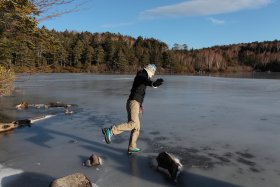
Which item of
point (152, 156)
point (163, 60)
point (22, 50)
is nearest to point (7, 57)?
point (22, 50)

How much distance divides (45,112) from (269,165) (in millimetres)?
8393

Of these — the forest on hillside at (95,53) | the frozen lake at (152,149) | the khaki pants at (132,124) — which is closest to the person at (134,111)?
the khaki pants at (132,124)

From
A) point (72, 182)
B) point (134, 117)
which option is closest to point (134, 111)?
point (134, 117)

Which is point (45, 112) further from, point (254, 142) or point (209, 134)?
point (254, 142)

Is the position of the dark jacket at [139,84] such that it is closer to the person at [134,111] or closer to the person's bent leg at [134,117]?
the person at [134,111]

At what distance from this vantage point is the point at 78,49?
86.4 metres

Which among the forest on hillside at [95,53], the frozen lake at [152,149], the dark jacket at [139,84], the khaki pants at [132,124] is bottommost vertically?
the frozen lake at [152,149]

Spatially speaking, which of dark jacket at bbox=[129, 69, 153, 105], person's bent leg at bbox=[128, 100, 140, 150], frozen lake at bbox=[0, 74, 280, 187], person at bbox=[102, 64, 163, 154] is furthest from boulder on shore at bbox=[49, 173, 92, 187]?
dark jacket at bbox=[129, 69, 153, 105]

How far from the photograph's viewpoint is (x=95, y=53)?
91188 millimetres

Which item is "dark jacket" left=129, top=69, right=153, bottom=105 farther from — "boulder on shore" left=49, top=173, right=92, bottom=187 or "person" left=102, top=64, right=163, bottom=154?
"boulder on shore" left=49, top=173, right=92, bottom=187

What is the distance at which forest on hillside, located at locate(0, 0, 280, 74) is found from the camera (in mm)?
6672

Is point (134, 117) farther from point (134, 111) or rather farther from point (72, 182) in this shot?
point (72, 182)

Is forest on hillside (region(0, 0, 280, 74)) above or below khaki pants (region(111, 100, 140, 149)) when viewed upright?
above

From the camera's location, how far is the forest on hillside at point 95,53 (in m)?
6.67
